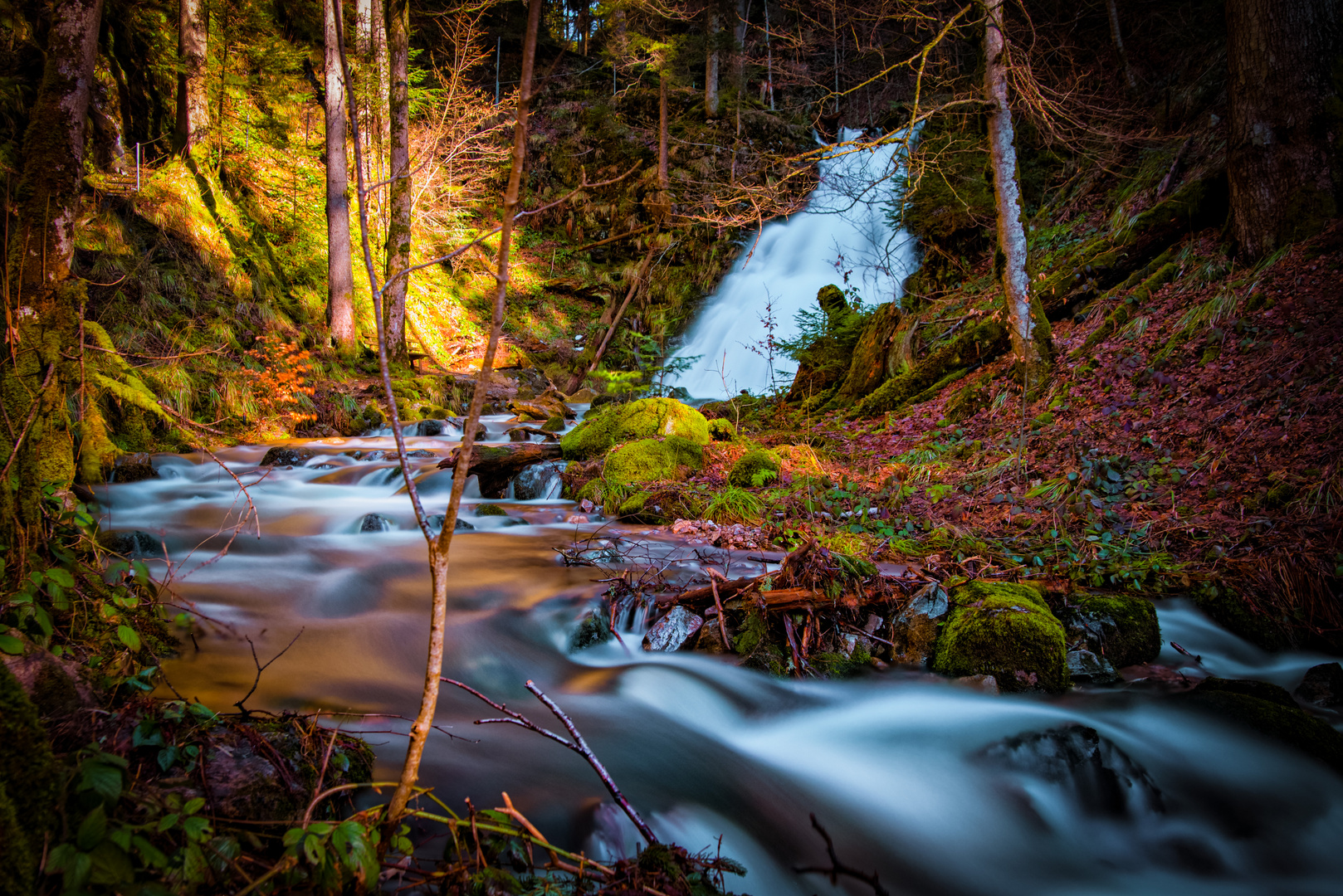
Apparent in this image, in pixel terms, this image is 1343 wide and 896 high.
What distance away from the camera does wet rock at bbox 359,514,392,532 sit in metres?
6.16

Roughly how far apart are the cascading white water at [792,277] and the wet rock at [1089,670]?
9589 mm

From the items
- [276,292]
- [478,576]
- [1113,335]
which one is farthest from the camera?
[276,292]

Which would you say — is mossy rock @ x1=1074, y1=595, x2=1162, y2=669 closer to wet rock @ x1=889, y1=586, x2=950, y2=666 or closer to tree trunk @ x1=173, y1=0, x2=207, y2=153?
wet rock @ x1=889, y1=586, x2=950, y2=666

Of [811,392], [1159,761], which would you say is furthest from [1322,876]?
[811,392]

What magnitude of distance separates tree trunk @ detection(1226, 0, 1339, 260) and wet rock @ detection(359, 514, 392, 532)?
920cm

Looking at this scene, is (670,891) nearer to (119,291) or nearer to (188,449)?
(188,449)

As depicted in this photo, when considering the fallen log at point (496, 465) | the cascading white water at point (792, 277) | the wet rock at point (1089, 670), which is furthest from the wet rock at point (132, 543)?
the cascading white water at point (792, 277)

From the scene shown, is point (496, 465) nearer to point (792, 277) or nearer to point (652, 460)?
point (652, 460)

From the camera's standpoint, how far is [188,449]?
8.00 meters

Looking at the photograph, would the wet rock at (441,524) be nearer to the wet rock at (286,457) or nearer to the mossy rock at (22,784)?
the wet rock at (286,457)

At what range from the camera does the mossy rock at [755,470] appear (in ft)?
21.4

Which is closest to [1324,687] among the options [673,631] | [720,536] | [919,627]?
[919,627]

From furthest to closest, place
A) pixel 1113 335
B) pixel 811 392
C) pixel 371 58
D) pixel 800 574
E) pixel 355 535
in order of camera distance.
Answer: pixel 371 58 → pixel 811 392 → pixel 1113 335 → pixel 355 535 → pixel 800 574

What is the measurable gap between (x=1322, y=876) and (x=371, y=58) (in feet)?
55.4
